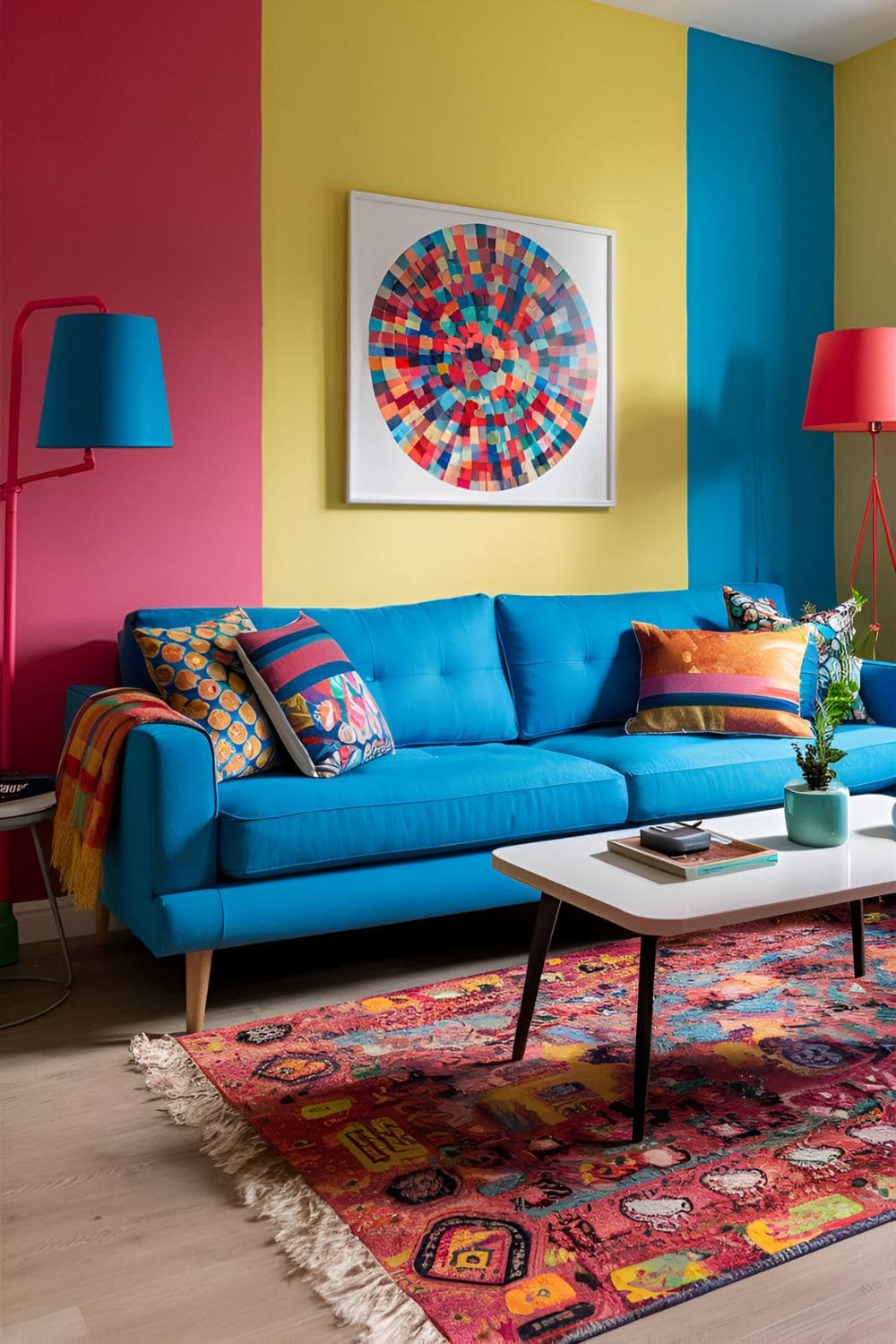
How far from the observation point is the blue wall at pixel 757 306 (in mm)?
4410

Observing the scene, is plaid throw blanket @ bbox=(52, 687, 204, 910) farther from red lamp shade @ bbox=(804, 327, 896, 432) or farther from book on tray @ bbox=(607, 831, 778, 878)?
red lamp shade @ bbox=(804, 327, 896, 432)

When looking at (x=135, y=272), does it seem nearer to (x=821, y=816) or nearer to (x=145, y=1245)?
(x=821, y=816)

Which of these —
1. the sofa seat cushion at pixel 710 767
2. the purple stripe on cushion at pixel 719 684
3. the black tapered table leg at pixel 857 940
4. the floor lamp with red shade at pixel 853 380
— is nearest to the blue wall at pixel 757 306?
the floor lamp with red shade at pixel 853 380

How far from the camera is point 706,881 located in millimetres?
2205

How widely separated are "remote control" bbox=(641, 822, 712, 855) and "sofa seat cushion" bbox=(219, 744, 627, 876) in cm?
61

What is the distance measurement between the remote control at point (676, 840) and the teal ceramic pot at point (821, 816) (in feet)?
0.75

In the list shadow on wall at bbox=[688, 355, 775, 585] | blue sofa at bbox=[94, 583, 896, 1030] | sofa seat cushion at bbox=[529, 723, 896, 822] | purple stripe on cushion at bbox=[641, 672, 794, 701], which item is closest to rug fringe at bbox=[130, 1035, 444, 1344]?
blue sofa at bbox=[94, 583, 896, 1030]

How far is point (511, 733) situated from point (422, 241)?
61.9 inches

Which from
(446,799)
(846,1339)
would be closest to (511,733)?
(446,799)

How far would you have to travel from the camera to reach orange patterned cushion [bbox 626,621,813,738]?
3520mm

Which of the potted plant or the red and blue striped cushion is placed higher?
the red and blue striped cushion

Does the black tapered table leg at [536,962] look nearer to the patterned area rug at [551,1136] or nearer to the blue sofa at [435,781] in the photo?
the patterned area rug at [551,1136]

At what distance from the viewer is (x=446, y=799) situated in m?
2.87

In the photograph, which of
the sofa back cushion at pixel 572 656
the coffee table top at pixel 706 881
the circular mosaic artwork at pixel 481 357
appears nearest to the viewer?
the coffee table top at pixel 706 881
